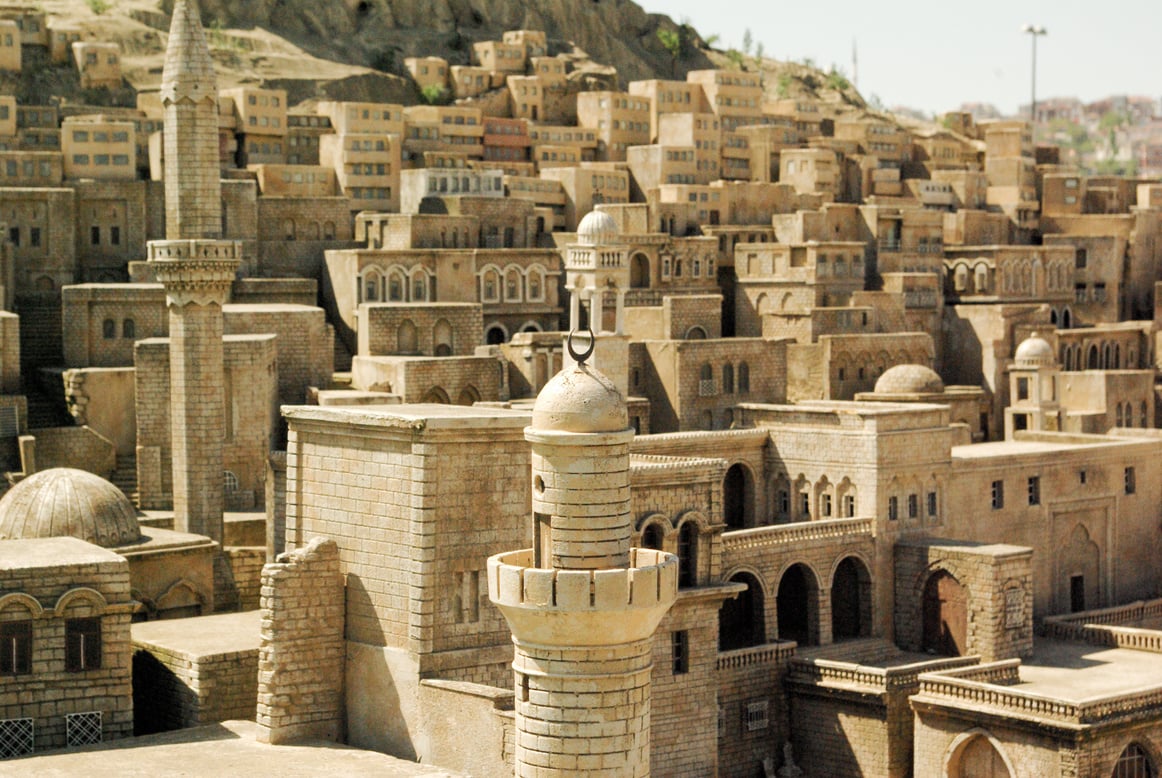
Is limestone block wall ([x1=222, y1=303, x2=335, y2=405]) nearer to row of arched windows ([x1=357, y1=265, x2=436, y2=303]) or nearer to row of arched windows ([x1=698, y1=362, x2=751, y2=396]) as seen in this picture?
row of arched windows ([x1=357, y1=265, x2=436, y2=303])

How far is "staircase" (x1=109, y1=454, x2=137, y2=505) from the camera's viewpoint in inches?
1654

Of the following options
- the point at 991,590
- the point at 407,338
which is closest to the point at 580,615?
the point at 991,590

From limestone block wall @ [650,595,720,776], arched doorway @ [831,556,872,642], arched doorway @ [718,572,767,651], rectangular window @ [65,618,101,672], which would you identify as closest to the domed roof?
rectangular window @ [65,618,101,672]

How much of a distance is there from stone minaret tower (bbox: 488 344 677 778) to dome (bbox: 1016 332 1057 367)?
128 ft

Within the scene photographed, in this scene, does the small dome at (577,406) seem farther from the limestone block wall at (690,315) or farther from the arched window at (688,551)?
the limestone block wall at (690,315)

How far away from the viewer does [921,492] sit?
4422 centimetres

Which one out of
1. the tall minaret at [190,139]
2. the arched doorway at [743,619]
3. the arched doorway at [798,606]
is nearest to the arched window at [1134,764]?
the arched doorway at [743,619]

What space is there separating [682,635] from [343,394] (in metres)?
10.1

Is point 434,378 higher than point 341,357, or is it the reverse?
point 341,357

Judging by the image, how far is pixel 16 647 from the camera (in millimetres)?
27609

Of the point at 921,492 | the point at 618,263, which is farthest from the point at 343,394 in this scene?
the point at 921,492

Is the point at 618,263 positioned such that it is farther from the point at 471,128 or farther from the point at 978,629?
the point at 471,128

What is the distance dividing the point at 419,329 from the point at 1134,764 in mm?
19486

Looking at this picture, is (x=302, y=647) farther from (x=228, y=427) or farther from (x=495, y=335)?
(x=495, y=335)
